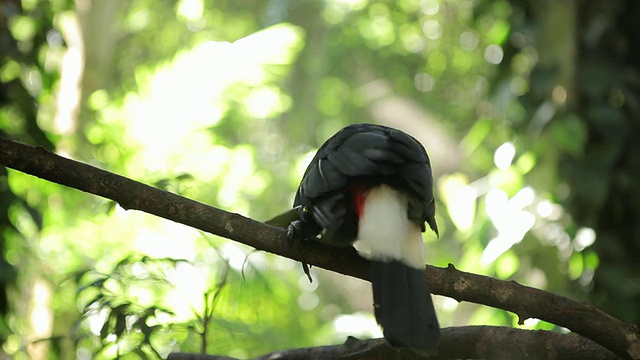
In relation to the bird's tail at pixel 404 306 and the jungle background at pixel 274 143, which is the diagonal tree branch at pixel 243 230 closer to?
the bird's tail at pixel 404 306

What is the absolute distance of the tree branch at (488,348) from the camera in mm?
1667

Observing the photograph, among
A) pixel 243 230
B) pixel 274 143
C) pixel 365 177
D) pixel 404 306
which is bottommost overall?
pixel 243 230

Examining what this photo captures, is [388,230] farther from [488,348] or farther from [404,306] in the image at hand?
[488,348]

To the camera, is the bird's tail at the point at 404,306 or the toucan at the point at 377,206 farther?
the toucan at the point at 377,206

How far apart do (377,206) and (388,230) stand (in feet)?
0.26

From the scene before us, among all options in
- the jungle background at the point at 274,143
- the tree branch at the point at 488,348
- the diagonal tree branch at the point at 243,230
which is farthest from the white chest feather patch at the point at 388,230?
the jungle background at the point at 274,143

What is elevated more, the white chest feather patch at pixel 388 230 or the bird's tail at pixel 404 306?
the white chest feather patch at pixel 388 230

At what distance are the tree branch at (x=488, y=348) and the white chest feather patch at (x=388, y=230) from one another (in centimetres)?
20

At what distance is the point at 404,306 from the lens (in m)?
1.47

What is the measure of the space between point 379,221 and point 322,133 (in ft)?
15.7

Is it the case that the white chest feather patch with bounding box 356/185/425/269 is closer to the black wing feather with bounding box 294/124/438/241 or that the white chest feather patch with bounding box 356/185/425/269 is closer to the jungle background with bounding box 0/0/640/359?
the black wing feather with bounding box 294/124/438/241

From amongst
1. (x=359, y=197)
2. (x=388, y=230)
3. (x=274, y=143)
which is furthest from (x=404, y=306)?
(x=274, y=143)

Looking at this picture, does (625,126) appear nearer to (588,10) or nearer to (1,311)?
(588,10)

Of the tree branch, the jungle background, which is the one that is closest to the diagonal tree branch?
the tree branch
